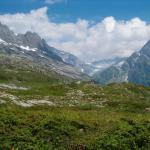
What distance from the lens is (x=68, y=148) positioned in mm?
26906

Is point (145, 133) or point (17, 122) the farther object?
point (17, 122)

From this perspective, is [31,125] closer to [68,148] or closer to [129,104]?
[68,148]

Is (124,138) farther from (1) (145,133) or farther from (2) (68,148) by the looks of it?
(2) (68,148)

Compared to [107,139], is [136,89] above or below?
above

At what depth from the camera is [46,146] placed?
1008 inches

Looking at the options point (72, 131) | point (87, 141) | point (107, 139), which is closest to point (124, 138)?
point (107, 139)

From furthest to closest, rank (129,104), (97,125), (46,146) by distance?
(129,104)
(97,125)
(46,146)

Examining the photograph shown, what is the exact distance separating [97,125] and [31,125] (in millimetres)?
6594

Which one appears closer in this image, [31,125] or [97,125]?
[31,125]

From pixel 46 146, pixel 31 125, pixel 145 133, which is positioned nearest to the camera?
pixel 46 146

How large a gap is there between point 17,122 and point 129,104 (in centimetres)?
6386

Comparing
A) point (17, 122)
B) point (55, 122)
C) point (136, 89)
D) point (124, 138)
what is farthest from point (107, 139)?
point (136, 89)

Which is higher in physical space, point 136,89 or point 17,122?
point 136,89

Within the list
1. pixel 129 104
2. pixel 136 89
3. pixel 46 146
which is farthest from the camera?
pixel 136 89
